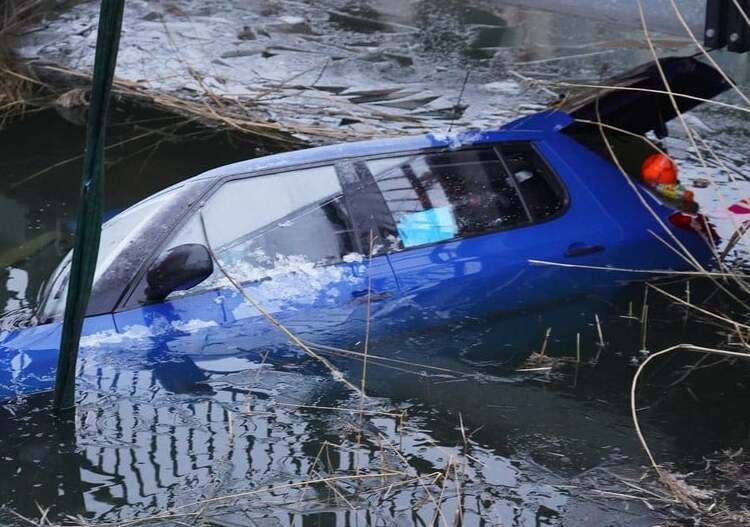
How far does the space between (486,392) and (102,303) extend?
6.16 ft

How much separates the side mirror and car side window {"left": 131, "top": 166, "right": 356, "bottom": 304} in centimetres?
16

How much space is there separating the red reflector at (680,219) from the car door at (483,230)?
417mm

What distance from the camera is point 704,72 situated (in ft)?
19.6

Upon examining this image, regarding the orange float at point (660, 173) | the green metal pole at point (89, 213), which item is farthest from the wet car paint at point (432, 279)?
the green metal pole at point (89, 213)

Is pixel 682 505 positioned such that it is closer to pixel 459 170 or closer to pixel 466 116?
pixel 459 170

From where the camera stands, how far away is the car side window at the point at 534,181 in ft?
18.5

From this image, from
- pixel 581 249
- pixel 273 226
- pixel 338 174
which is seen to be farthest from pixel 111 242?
pixel 581 249

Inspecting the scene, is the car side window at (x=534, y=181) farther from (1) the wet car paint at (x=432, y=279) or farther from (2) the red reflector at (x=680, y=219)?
(2) the red reflector at (x=680, y=219)

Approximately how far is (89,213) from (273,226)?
3.46 feet

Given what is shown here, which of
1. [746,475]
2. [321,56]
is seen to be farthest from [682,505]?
[321,56]

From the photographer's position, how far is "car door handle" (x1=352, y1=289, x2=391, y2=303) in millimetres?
5125

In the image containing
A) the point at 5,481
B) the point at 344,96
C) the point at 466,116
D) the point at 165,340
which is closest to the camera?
the point at 5,481

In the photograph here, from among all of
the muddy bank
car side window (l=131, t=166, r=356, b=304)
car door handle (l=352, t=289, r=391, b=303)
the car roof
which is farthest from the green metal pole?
the muddy bank

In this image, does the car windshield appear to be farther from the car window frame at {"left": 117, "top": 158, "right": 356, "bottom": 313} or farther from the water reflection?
the water reflection
